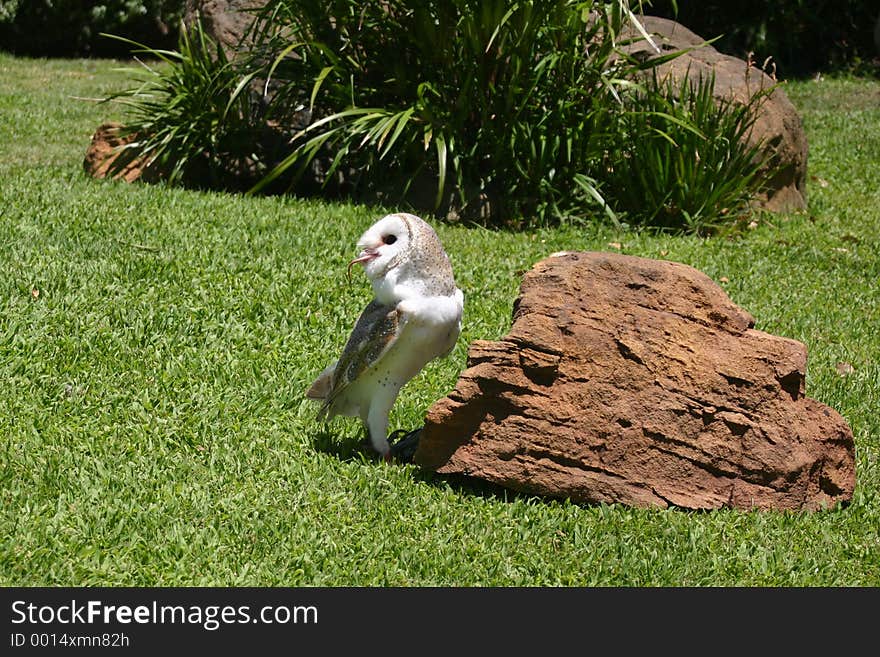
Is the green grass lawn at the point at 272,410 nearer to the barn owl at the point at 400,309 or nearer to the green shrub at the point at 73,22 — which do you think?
the barn owl at the point at 400,309

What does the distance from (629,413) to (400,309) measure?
0.90 meters

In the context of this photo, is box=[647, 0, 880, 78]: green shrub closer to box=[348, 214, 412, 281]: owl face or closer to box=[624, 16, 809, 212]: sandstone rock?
box=[624, 16, 809, 212]: sandstone rock

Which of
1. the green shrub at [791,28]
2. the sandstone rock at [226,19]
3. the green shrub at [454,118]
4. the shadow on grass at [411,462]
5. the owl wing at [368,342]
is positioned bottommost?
the shadow on grass at [411,462]

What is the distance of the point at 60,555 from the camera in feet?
11.8

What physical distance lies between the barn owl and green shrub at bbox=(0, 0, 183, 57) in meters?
11.9

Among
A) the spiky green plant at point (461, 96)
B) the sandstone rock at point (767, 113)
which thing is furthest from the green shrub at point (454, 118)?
the sandstone rock at point (767, 113)

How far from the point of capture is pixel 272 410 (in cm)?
478

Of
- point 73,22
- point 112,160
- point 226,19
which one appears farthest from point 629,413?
point 73,22

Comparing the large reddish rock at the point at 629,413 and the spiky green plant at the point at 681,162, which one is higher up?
the spiky green plant at the point at 681,162

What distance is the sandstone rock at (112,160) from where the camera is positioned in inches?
329

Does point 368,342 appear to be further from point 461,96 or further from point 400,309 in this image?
point 461,96

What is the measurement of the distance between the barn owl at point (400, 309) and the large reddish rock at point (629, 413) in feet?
0.61

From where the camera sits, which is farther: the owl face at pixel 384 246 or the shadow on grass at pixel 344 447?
the shadow on grass at pixel 344 447

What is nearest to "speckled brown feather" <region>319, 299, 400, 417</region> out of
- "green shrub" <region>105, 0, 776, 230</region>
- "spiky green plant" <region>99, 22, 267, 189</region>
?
"green shrub" <region>105, 0, 776, 230</region>
